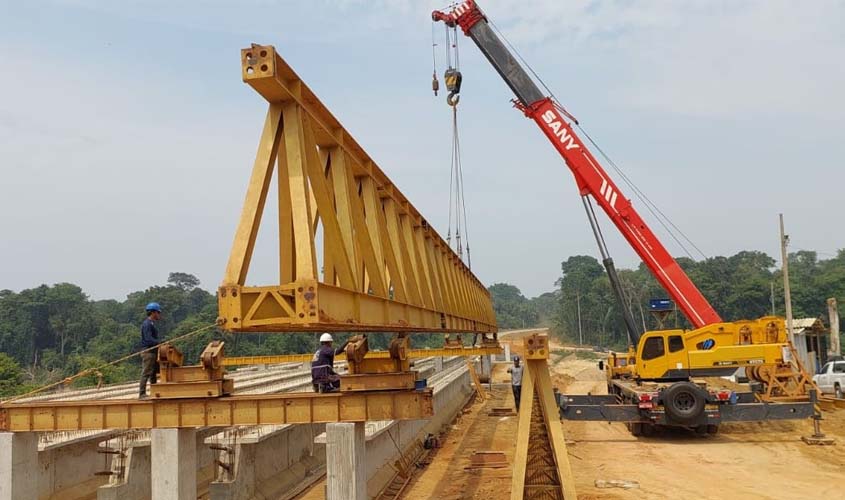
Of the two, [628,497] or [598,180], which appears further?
[598,180]

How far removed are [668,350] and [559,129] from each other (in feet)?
22.5

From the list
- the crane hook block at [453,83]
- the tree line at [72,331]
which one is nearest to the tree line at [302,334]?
the tree line at [72,331]

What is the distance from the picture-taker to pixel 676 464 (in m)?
13.7

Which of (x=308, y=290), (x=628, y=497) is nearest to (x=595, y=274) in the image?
(x=628, y=497)

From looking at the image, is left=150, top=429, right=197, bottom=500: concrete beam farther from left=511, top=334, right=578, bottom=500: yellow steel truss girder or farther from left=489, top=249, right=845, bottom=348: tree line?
left=489, top=249, right=845, bottom=348: tree line

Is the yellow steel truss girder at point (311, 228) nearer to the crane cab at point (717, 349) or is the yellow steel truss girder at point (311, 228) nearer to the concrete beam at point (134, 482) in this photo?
the concrete beam at point (134, 482)

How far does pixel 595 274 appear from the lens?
317 ft

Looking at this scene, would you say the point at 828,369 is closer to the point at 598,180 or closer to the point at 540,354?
the point at 598,180

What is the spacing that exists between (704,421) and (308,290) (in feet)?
42.6

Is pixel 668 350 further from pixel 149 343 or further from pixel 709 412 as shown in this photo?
pixel 149 343

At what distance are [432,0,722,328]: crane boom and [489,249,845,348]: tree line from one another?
40344 mm

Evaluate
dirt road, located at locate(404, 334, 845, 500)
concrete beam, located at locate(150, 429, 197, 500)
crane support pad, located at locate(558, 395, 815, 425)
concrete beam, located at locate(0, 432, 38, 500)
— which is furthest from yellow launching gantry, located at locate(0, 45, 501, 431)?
crane support pad, located at locate(558, 395, 815, 425)

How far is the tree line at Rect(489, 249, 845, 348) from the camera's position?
7088 centimetres

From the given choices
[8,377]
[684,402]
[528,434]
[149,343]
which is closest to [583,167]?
[684,402]
